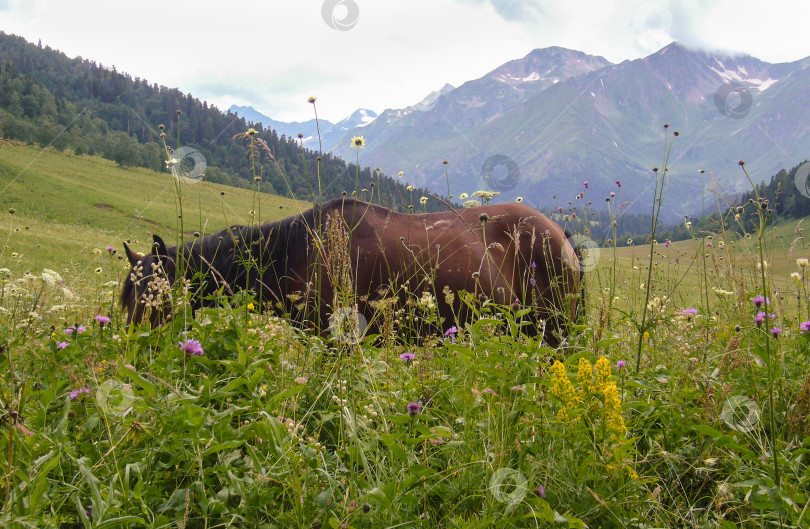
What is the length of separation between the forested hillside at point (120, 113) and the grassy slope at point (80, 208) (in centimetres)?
2348

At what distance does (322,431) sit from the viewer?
2857mm

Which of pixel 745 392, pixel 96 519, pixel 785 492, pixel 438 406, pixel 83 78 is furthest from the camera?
pixel 83 78

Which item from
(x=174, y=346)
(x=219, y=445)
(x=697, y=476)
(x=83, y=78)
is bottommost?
(x=697, y=476)

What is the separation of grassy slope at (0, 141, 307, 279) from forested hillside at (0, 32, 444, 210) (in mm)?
23481

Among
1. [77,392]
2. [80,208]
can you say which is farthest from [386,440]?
[80,208]

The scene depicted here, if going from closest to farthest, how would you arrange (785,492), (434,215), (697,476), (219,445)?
(219,445), (785,492), (697,476), (434,215)

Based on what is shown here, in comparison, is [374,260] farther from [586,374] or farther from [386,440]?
[386,440]

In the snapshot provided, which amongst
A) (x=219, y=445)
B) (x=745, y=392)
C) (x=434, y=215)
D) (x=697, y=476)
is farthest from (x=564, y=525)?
(x=434, y=215)

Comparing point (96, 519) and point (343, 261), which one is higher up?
point (343, 261)

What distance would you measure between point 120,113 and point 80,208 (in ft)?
481

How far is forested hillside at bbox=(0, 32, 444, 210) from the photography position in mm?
116125

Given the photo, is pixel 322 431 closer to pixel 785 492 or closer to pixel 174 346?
pixel 174 346

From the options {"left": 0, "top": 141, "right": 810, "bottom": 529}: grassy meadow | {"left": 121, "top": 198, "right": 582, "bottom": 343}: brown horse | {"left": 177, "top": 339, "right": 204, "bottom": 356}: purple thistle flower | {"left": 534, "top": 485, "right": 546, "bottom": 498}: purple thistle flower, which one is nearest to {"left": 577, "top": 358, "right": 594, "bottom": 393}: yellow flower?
{"left": 0, "top": 141, "right": 810, "bottom": 529}: grassy meadow

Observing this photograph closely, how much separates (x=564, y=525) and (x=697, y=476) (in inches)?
44.7
